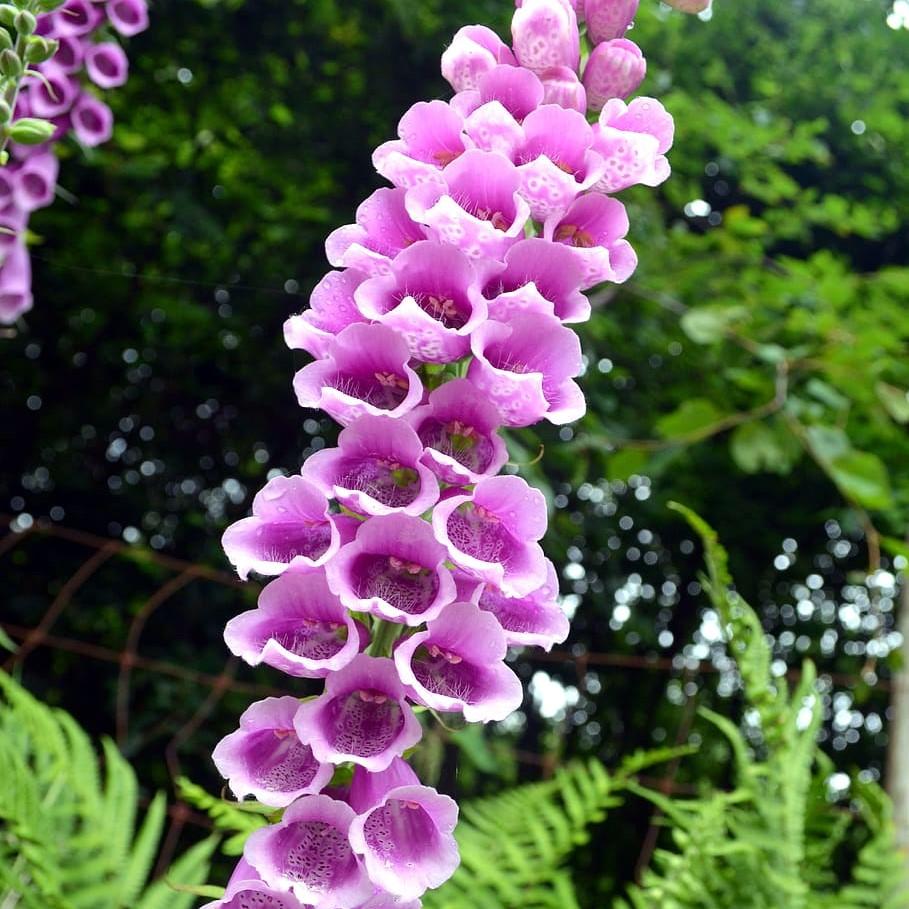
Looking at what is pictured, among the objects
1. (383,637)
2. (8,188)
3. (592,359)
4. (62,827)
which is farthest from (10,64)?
(592,359)

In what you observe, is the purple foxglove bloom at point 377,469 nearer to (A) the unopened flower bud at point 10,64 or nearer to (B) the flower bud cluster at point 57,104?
(A) the unopened flower bud at point 10,64

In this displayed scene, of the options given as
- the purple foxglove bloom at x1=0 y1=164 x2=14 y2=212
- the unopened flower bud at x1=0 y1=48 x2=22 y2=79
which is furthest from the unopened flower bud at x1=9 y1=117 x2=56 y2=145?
the purple foxglove bloom at x1=0 y1=164 x2=14 y2=212

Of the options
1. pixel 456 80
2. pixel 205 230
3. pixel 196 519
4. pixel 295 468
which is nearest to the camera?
pixel 456 80

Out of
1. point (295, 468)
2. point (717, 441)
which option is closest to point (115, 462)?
point (295, 468)

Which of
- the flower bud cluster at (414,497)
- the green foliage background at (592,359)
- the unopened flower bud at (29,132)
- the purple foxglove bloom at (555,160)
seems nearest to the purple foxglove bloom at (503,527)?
the flower bud cluster at (414,497)

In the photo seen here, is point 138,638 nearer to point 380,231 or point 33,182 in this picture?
point 33,182

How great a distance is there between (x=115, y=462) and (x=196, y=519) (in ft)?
0.80

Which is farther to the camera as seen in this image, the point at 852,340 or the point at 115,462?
the point at 115,462

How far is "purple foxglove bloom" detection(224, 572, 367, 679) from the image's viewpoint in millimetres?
298

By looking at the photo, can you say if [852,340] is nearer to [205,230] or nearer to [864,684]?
[864,684]

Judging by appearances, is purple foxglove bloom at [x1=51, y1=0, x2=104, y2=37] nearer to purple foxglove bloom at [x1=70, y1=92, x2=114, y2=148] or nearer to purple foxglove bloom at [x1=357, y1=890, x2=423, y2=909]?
purple foxglove bloom at [x1=70, y1=92, x2=114, y2=148]

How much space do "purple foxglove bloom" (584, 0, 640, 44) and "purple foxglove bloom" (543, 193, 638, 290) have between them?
3.8 inches

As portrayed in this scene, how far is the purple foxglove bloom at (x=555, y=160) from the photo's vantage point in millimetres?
343

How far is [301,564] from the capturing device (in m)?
0.30
